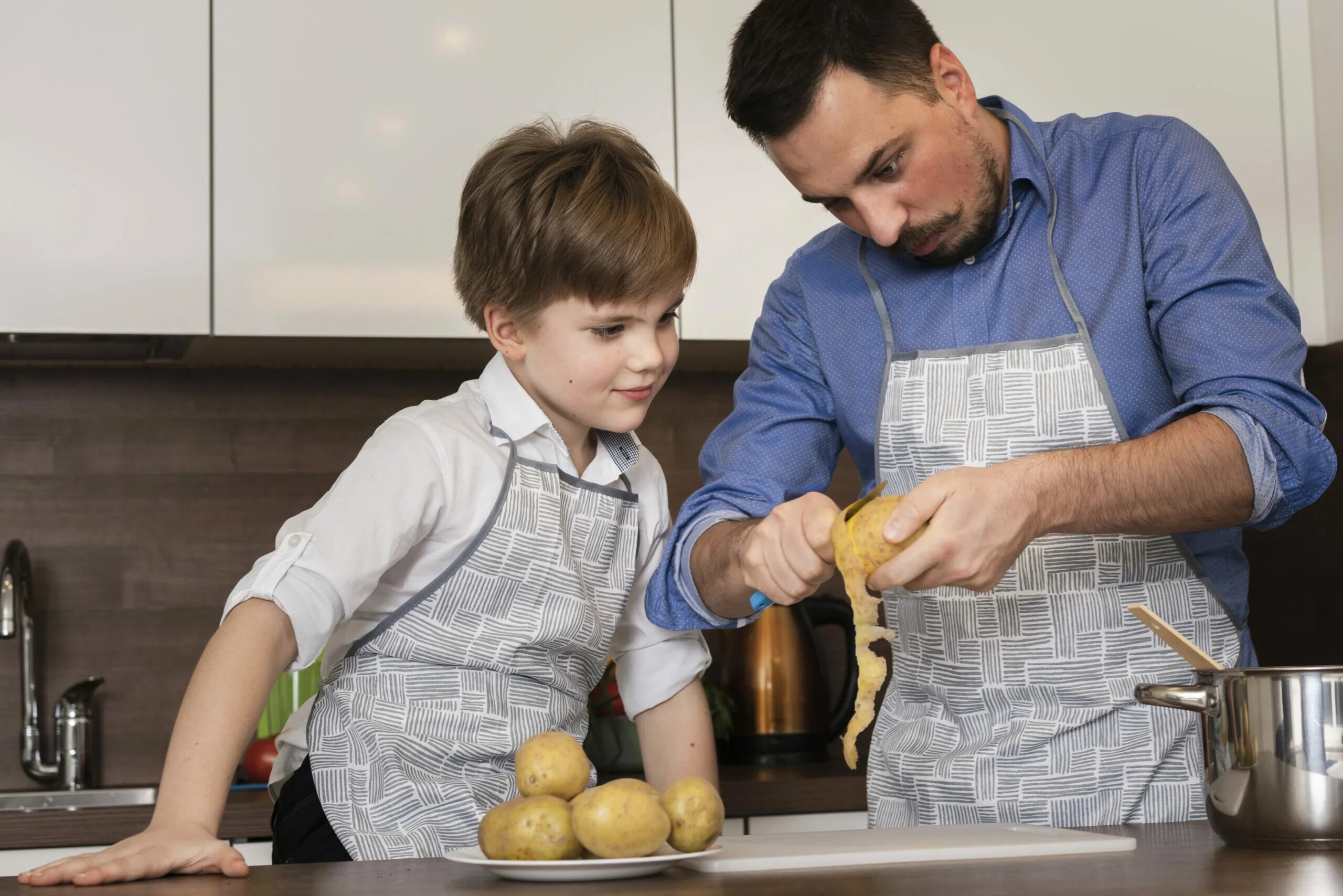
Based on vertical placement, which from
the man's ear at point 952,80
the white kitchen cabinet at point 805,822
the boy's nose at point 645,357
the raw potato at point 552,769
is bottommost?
the white kitchen cabinet at point 805,822

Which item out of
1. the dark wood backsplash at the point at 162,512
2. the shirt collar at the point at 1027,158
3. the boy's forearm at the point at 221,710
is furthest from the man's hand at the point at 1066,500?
the dark wood backsplash at the point at 162,512

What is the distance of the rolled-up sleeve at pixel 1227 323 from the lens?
1.08 metres

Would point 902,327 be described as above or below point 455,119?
below

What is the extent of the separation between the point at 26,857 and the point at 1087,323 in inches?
51.7

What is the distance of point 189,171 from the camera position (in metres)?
1.83

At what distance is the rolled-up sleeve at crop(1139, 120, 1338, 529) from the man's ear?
0.17 metres

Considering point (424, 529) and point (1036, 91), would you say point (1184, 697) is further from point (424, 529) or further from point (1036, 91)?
point (1036, 91)

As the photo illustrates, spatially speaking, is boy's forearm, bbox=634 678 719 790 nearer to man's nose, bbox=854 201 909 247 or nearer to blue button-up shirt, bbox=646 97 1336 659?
blue button-up shirt, bbox=646 97 1336 659

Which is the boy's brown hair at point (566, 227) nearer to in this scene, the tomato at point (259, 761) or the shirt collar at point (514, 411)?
the shirt collar at point (514, 411)

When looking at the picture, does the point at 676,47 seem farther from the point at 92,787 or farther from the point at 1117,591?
the point at 92,787

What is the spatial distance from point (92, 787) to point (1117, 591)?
4.97 feet

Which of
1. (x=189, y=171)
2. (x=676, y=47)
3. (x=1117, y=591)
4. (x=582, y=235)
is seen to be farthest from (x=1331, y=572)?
(x=189, y=171)

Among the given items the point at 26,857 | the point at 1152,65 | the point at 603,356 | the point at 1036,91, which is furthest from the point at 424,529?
the point at 1152,65

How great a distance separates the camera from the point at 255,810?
5.36 ft
